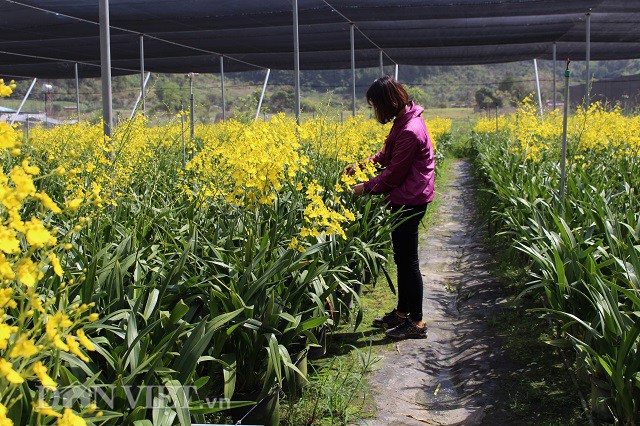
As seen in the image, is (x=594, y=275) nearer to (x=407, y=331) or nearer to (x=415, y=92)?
(x=407, y=331)

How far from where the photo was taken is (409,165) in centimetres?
332

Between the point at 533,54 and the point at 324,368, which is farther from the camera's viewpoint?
the point at 533,54

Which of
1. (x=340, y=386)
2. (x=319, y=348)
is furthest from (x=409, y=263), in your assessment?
(x=340, y=386)

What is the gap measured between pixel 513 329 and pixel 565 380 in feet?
2.28

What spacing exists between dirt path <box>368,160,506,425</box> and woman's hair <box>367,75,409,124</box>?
1.26 meters

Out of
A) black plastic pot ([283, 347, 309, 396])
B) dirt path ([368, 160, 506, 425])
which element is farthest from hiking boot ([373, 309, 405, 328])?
black plastic pot ([283, 347, 309, 396])

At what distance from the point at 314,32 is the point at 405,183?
7036 millimetres

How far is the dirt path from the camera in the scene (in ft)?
8.23

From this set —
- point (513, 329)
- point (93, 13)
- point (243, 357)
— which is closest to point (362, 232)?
point (513, 329)

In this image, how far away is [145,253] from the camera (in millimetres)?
2625

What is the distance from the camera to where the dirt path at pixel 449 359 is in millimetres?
2508

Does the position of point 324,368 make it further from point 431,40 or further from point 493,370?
point 431,40

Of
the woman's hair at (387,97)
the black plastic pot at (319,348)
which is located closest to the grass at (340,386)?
the black plastic pot at (319,348)

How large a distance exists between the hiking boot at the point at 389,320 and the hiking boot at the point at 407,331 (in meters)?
0.07
